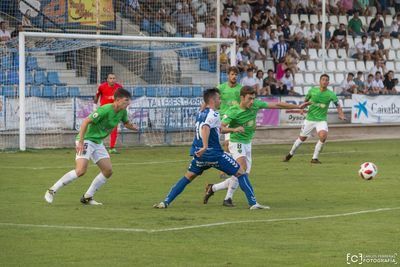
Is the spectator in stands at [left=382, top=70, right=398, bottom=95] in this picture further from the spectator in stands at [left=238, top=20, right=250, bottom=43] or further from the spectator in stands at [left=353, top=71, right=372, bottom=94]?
the spectator in stands at [left=238, top=20, right=250, bottom=43]

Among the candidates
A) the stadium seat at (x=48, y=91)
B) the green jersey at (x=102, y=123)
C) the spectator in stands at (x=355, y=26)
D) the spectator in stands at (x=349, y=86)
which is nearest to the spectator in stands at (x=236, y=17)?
the spectator in stands at (x=349, y=86)

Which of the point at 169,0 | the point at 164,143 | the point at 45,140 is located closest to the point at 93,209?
the point at 45,140

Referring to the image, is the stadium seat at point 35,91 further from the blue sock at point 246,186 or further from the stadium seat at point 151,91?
the blue sock at point 246,186

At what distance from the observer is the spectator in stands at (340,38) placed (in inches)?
1656

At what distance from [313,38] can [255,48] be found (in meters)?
3.72

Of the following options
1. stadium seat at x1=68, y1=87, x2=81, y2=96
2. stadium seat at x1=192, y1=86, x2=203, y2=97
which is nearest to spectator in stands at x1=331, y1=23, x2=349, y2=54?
stadium seat at x1=192, y1=86, x2=203, y2=97

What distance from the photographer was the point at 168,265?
11234 millimetres

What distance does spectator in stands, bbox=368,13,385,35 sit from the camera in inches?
1721

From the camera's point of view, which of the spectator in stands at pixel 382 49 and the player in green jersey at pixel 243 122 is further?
the spectator in stands at pixel 382 49

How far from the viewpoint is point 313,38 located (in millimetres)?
41156

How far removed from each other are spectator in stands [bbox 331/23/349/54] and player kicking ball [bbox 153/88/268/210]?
2649cm

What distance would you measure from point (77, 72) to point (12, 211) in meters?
15.2

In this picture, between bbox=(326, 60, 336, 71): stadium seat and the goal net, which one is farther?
bbox=(326, 60, 336, 71): stadium seat

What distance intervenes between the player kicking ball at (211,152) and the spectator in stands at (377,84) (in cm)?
2408
